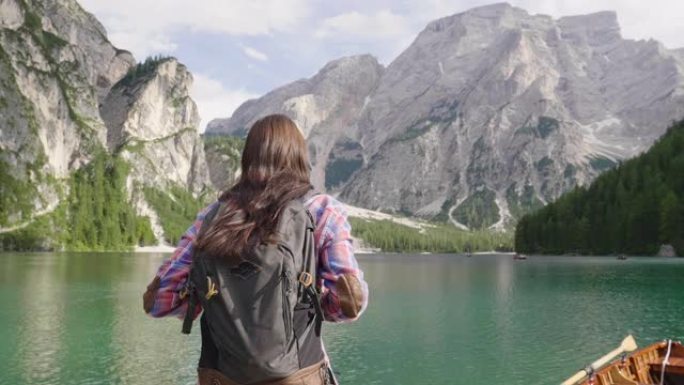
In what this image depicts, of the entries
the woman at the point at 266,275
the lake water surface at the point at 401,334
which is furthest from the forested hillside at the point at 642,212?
the woman at the point at 266,275

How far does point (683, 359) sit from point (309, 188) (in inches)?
955

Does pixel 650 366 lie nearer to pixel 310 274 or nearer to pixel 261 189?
pixel 310 274

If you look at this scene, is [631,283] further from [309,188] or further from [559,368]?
[309,188]

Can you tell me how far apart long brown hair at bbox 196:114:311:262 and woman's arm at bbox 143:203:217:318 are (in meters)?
0.50

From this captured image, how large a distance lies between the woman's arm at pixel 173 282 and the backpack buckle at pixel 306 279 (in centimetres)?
136

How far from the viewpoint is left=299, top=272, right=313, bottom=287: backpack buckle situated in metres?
5.75

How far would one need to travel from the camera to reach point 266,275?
5566mm

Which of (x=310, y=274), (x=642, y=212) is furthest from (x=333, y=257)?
(x=642, y=212)

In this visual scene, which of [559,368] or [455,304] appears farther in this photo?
[455,304]

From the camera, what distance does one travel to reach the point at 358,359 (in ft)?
131

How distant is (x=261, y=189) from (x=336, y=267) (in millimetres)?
1105

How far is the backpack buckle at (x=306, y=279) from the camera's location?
575cm

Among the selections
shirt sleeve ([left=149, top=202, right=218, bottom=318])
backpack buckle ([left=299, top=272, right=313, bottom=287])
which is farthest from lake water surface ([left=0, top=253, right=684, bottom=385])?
backpack buckle ([left=299, top=272, right=313, bottom=287])

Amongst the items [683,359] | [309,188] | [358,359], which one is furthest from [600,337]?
[309,188]
